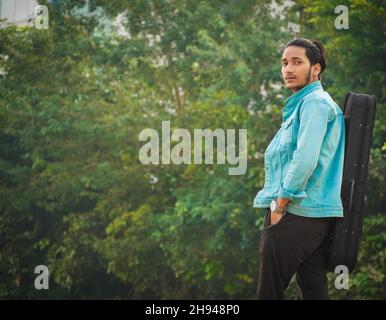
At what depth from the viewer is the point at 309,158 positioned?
3.06 m

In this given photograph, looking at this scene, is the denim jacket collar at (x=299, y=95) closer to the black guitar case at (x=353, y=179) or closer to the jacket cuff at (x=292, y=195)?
the black guitar case at (x=353, y=179)

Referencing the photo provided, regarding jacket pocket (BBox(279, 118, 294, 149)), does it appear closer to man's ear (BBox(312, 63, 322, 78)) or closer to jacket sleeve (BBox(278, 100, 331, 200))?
jacket sleeve (BBox(278, 100, 331, 200))

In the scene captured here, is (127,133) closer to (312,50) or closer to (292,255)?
(312,50)

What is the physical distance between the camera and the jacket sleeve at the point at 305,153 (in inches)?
121

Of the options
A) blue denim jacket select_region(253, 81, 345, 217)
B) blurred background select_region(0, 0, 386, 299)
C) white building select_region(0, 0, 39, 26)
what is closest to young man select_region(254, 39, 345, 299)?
blue denim jacket select_region(253, 81, 345, 217)

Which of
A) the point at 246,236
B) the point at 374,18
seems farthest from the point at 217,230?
the point at 374,18

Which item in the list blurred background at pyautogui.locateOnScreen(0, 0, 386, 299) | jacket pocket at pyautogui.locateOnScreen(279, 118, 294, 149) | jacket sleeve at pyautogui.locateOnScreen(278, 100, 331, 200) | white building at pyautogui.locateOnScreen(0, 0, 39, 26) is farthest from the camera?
white building at pyautogui.locateOnScreen(0, 0, 39, 26)

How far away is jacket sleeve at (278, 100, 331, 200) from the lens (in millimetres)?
3068

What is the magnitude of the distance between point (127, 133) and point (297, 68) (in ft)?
25.5

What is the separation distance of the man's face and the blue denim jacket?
0.14ft

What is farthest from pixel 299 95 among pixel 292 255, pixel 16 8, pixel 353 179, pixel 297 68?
pixel 16 8

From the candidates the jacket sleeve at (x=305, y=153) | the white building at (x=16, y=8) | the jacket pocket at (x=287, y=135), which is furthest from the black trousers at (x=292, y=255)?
the white building at (x=16, y=8)

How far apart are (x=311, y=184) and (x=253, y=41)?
7.27 meters
